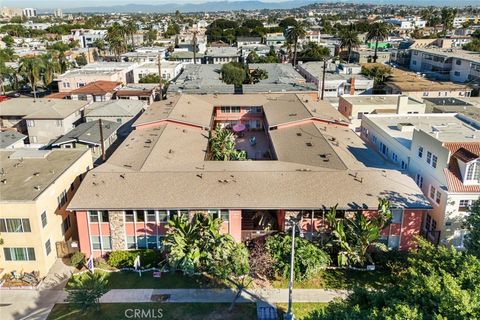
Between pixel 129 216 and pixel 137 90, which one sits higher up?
pixel 137 90

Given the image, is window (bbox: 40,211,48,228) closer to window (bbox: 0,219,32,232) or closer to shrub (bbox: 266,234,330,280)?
window (bbox: 0,219,32,232)

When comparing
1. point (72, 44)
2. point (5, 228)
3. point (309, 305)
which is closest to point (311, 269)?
point (309, 305)

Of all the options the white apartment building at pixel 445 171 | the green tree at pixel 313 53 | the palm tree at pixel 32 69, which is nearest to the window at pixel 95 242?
the white apartment building at pixel 445 171

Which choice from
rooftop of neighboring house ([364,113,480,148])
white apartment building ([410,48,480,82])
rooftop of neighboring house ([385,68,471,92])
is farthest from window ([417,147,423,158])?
white apartment building ([410,48,480,82])

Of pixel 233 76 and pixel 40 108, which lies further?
pixel 233 76

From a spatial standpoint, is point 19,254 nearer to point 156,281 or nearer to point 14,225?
point 14,225

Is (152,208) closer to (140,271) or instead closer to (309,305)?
(140,271)

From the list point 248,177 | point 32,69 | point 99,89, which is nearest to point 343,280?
point 248,177
